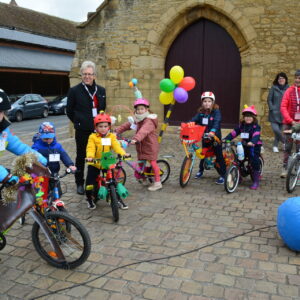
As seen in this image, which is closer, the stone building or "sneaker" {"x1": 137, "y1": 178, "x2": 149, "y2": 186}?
"sneaker" {"x1": 137, "y1": 178, "x2": 149, "y2": 186}

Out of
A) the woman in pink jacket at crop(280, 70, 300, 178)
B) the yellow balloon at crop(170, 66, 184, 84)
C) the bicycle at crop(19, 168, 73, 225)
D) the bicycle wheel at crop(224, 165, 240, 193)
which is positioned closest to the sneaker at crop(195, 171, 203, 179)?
the bicycle wheel at crop(224, 165, 240, 193)

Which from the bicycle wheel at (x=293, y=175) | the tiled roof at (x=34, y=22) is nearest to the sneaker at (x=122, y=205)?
the bicycle wheel at (x=293, y=175)

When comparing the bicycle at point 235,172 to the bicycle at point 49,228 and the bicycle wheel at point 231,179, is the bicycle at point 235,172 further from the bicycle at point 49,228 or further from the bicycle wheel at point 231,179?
the bicycle at point 49,228

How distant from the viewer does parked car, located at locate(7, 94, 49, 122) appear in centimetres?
1900

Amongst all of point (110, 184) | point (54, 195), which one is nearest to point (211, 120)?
point (110, 184)

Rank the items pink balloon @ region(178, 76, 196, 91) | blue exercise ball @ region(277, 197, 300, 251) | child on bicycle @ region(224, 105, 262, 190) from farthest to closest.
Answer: pink balloon @ region(178, 76, 196, 91), child on bicycle @ region(224, 105, 262, 190), blue exercise ball @ region(277, 197, 300, 251)

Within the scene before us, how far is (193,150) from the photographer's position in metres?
6.10

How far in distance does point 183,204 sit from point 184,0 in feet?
24.2

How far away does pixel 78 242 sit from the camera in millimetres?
3418

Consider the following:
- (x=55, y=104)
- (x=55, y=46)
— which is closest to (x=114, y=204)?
(x=55, y=104)

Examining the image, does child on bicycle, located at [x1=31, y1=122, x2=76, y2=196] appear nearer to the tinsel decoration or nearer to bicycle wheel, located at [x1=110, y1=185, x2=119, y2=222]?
bicycle wheel, located at [x1=110, y1=185, x2=119, y2=222]

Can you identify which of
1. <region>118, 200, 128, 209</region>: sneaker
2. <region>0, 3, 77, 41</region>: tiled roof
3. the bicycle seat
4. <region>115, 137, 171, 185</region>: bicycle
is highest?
<region>0, 3, 77, 41</region>: tiled roof

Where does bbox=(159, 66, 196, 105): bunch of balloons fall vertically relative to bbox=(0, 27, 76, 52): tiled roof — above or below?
below

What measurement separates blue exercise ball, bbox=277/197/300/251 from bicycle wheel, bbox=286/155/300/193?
1815 millimetres
